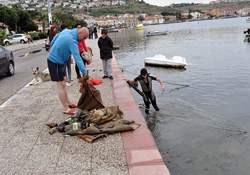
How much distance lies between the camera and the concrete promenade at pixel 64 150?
246 inches

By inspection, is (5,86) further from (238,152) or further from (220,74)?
(220,74)

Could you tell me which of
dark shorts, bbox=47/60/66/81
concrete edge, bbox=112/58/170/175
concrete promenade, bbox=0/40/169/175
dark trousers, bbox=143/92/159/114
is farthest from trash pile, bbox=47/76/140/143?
dark trousers, bbox=143/92/159/114

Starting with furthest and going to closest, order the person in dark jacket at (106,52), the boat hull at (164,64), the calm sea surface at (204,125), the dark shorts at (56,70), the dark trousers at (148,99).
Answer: the boat hull at (164,64)
the person in dark jacket at (106,52)
the dark trousers at (148,99)
the dark shorts at (56,70)
the calm sea surface at (204,125)

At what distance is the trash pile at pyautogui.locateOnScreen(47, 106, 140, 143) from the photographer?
25.3 ft

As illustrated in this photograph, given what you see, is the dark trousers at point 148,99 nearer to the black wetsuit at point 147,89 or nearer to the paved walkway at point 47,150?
the black wetsuit at point 147,89

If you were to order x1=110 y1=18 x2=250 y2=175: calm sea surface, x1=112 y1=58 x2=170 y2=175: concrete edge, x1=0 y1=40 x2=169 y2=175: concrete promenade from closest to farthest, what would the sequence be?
x1=112 y1=58 x2=170 y2=175: concrete edge
x1=0 y1=40 x2=169 y2=175: concrete promenade
x1=110 y1=18 x2=250 y2=175: calm sea surface

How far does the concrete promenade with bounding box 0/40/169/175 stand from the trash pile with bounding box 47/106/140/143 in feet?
0.43

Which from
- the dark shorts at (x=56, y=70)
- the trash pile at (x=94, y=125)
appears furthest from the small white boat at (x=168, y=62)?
the trash pile at (x=94, y=125)

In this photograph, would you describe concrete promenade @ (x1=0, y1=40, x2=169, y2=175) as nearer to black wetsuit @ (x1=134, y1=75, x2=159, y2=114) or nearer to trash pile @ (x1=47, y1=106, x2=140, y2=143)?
trash pile @ (x1=47, y1=106, x2=140, y2=143)

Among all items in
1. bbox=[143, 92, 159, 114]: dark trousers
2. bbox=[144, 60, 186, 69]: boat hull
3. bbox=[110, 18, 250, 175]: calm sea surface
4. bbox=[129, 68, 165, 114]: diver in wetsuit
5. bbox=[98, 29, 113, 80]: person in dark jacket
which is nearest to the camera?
bbox=[110, 18, 250, 175]: calm sea surface

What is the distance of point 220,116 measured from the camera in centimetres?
1313

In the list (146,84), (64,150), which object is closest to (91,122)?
(64,150)

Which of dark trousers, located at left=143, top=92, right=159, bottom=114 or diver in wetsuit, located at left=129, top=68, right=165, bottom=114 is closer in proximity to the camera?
diver in wetsuit, located at left=129, top=68, right=165, bottom=114

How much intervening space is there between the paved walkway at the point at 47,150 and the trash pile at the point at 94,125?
14 cm
